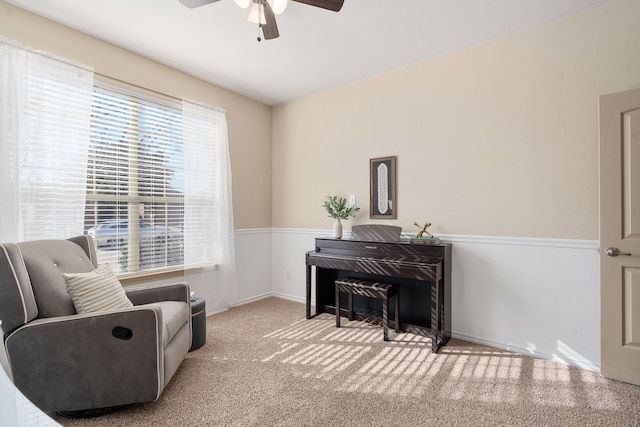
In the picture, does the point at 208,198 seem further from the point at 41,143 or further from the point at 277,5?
the point at 277,5

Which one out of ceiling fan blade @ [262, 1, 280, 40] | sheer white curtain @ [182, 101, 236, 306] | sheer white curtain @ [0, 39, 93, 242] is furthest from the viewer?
sheer white curtain @ [182, 101, 236, 306]

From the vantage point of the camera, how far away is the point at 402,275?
2809mm

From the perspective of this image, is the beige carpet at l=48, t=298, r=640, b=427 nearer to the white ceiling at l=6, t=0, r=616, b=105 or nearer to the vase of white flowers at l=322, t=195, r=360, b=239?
the vase of white flowers at l=322, t=195, r=360, b=239

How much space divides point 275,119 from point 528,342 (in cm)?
377

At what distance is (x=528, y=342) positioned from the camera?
259cm

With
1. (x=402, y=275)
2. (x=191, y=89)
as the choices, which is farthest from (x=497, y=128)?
(x=191, y=89)

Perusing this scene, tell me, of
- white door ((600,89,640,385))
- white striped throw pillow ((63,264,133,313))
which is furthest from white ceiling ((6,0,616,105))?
white striped throw pillow ((63,264,133,313))

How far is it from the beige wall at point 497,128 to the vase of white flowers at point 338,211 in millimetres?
118

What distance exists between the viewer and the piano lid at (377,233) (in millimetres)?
3055

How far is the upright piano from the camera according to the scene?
2693 mm

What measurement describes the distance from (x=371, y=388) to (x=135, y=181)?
2.71m

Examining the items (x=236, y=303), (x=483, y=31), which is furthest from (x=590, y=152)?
(x=236, y=303)

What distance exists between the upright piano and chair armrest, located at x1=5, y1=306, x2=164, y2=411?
1803 mm

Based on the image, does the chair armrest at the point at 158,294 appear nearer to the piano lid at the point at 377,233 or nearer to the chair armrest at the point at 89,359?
the chair armrest at the point at 89,359
